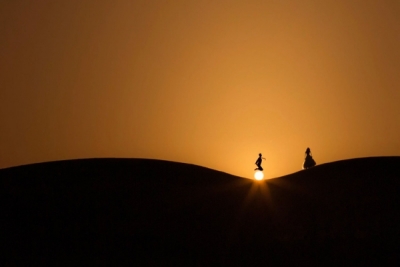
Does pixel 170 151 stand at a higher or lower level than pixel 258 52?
lower

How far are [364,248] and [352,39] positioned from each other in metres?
0.86

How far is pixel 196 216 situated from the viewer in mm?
1123

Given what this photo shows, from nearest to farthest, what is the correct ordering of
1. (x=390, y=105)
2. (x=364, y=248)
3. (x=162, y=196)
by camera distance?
(x=364, y=248)
(x=162, y=196)
(x=390, y=105)

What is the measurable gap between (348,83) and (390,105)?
0.17 m

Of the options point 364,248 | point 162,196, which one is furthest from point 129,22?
point 364,248

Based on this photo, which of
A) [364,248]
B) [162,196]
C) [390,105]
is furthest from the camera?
[390,105]

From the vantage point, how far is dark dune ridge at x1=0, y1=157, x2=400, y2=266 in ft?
3.49

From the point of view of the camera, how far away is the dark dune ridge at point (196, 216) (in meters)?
1.06

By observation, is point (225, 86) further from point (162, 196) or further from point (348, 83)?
point (162, 196)

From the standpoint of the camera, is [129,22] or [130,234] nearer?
[130,234]

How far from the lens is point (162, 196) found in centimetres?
115

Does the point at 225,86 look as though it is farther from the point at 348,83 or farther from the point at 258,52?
the point at 348,83

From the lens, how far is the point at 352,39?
161 cm

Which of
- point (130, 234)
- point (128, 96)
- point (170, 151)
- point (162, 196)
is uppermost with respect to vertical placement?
point (128, 96)
